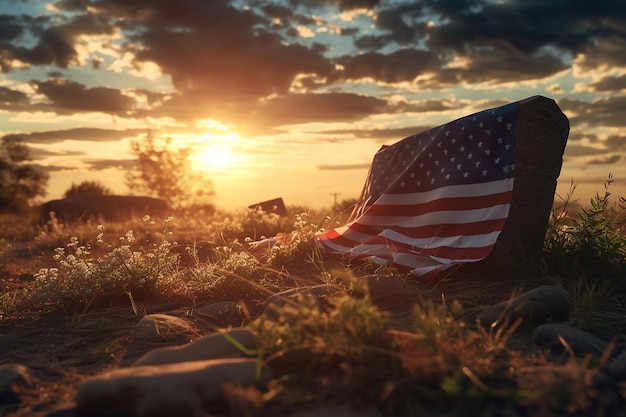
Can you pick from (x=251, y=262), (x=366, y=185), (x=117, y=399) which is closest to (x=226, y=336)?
(x=117, y=399)

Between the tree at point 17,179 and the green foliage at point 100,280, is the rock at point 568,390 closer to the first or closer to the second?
the green foliage at point 100,280

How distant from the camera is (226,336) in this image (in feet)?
11.2

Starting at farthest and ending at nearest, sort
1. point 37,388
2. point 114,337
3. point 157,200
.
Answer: point 157,200 → point 114,337 → point 37,388

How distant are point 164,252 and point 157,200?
60.3ft

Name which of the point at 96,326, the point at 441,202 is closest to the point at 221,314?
the point at 96,326

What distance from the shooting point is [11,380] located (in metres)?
3.71

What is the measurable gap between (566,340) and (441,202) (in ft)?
10.5

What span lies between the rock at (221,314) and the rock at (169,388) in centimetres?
204

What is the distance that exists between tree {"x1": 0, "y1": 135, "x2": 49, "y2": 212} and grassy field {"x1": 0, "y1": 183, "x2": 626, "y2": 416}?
25.4m

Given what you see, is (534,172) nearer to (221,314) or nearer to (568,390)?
(221,314)

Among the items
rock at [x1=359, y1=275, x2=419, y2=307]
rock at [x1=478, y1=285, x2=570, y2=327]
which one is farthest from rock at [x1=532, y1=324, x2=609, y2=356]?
rock at [x1=359, y1=275, x2=419, y2=307]

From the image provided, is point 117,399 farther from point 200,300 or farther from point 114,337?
point 200,300

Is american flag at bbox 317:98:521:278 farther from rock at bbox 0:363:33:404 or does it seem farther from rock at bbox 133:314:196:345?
rock at bbox 0:363:33:404

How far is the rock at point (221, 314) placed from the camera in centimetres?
514
